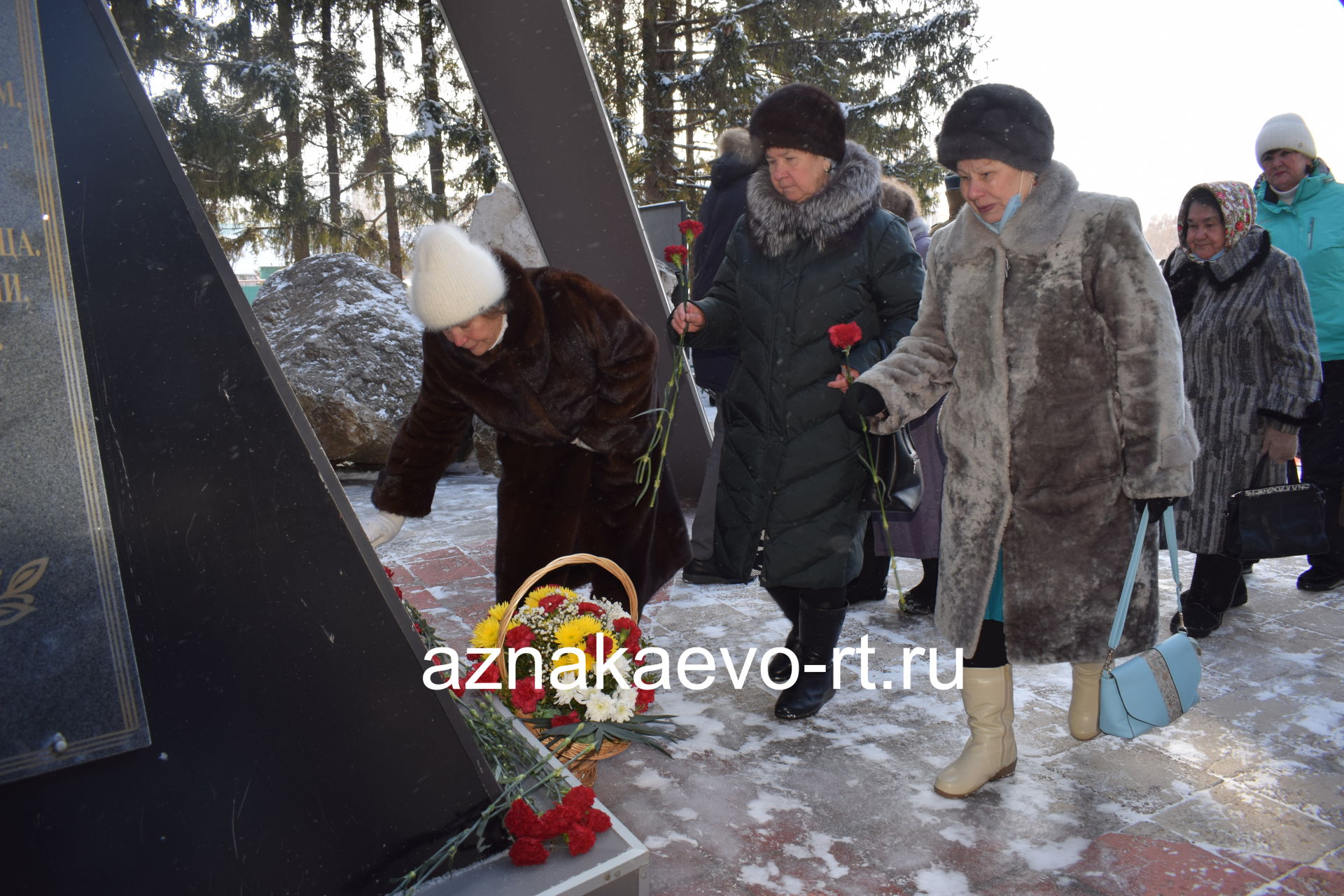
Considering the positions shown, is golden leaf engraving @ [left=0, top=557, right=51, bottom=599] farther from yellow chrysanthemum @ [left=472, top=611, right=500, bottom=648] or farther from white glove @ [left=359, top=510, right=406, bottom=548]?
white glove @ [left=359, top=510, right=406, bottom=548]

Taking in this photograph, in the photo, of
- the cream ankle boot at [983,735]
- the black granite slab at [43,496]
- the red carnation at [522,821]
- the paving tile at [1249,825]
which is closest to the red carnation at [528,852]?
the red carnation at [522,821]

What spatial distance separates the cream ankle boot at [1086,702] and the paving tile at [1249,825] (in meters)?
0.24

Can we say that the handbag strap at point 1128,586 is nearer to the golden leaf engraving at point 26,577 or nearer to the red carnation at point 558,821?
the red carnation at point 558,821

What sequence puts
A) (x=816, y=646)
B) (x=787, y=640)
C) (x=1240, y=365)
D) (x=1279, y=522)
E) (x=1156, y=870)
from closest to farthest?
(x=1156, y=870), (x=816, y=646), (x=787, y=640), (x=1279, y=522), (x=1240, y=365)

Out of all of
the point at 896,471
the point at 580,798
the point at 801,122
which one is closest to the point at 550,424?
the point at 896,471

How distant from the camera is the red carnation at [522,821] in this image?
6.08 ft

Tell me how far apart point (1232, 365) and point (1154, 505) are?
1856mm

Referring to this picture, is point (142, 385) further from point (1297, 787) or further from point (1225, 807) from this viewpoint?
point (1297, 787)

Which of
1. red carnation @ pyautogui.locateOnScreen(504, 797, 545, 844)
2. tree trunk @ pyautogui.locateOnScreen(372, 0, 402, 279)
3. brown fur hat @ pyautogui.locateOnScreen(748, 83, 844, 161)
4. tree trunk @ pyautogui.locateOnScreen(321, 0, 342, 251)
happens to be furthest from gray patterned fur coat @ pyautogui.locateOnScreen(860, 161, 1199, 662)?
tree trunk @ pyautogui.locateOnScreen(321, 0, 342, 251)

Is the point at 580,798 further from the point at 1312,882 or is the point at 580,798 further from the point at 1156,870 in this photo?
the point at 1312,882

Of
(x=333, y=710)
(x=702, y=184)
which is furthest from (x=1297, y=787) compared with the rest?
(x=702, y=184)

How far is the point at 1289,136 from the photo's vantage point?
4.16 meters

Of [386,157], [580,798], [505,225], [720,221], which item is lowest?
[580,798]

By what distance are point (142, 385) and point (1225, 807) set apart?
2613mm
